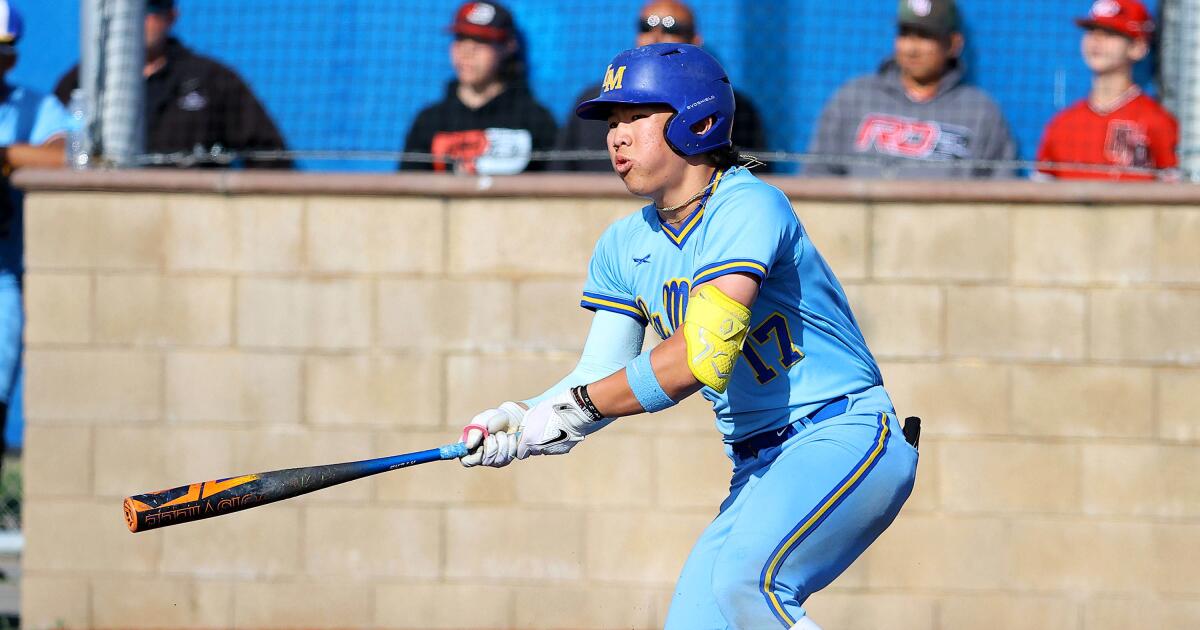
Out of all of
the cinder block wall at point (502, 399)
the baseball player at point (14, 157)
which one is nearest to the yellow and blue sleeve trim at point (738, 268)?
the cinder block wall at point (502, 399)

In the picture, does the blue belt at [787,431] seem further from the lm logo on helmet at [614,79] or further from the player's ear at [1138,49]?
the player's ear at [1138,49]

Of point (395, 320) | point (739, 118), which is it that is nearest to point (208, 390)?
point (395, 320)

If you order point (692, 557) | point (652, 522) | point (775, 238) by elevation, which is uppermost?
point (775, 238)

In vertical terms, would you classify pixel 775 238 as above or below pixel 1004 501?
above

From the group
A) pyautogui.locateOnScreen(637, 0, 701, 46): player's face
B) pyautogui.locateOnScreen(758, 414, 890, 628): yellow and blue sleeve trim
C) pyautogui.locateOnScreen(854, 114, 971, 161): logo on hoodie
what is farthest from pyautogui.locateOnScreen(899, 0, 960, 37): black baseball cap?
pyautogui.locateOnScreen(758, 414, 890, 628): yellow and blue sleeve trim

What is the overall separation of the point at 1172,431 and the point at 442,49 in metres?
3.67

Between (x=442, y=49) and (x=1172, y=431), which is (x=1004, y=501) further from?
(x=442, y=49)

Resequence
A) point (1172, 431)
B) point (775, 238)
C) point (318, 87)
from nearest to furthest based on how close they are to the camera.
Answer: point (775, 238) < point (1172, 431) < point (318, 87)

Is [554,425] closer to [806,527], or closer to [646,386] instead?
[646,386]

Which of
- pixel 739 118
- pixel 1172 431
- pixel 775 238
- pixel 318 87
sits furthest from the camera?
pixel 318 87

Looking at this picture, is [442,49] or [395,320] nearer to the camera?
[395,320]

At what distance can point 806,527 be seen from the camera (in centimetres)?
350

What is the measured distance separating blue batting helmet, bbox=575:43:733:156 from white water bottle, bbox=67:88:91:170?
3230 mm

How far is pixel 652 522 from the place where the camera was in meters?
6.01
